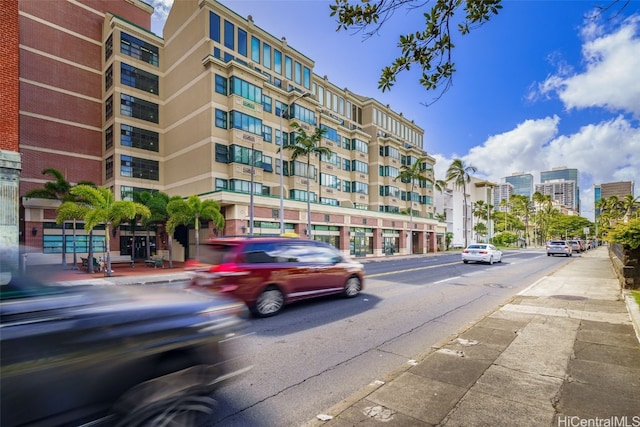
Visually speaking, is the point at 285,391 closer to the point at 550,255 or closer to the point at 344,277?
the point at 344,277

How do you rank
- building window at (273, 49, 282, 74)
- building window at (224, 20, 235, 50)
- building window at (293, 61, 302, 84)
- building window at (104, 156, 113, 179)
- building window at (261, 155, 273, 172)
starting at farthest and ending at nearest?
building window at (293, 61, 302, 84), building window at (273, 49, 282, 74), building window at (104, 156, 113, 179), building window at (261, 155, 273, 172), building window at (224, 20, 235, 50)

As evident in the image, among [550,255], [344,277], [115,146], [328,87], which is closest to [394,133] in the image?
[328,87]

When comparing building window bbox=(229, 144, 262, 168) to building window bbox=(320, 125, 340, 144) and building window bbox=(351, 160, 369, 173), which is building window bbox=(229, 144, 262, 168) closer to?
building window bbox=(320, 125, 340, 144)

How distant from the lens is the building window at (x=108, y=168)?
3469 cm

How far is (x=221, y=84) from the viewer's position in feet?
102

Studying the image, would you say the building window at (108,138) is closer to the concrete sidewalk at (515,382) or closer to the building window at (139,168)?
the building window at (139,168)

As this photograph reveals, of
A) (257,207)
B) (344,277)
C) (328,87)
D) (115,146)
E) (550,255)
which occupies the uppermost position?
(328,87)

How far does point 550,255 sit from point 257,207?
1327 inches

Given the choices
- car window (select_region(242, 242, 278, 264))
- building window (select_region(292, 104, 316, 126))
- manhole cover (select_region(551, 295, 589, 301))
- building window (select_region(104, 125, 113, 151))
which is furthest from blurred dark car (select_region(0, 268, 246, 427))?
building window (select_region(104, 125, 113, 151))

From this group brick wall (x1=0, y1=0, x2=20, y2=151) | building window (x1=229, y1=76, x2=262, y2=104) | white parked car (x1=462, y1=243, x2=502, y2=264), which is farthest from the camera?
building window (x1=229, y1=76, x2=262, y2=104)

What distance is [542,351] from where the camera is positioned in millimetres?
5375

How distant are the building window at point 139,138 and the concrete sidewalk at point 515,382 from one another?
38141 mm

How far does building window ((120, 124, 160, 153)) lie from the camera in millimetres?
34219

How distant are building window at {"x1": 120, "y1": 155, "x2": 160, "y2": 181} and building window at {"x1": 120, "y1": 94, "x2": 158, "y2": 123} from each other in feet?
15.9
